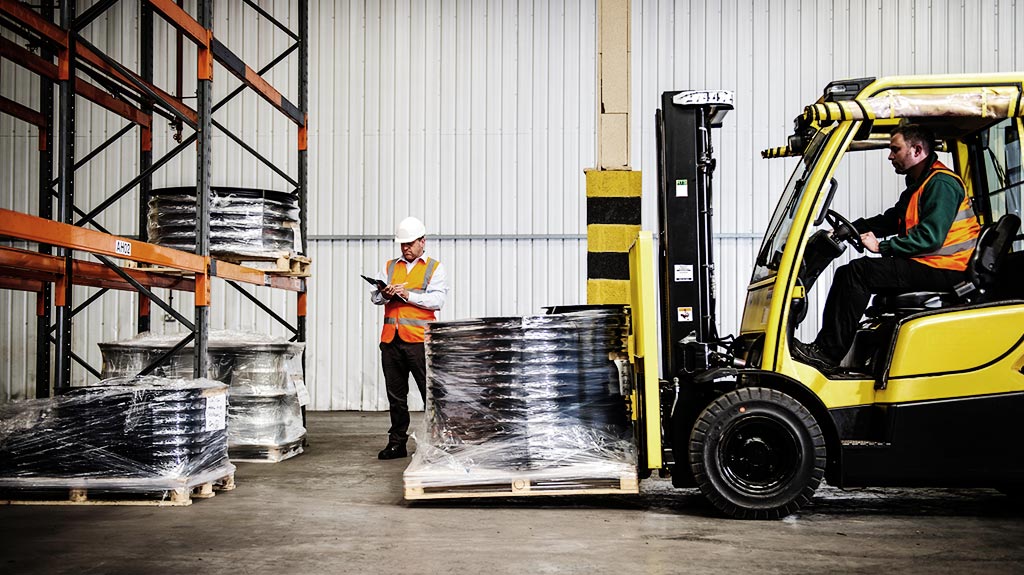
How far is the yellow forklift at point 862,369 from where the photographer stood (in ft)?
14.2

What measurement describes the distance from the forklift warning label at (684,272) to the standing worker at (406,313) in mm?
2263

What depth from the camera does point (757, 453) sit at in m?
4.51

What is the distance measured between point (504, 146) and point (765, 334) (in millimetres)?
7013

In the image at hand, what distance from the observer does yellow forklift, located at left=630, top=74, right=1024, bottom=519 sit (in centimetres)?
433

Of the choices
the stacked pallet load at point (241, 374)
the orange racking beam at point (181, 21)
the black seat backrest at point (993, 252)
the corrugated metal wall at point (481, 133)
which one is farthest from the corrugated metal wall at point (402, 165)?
the black seat backrest at point (993, 252)

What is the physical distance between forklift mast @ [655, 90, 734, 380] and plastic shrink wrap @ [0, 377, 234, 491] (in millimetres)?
3042

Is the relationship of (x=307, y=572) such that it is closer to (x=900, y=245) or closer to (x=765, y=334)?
(x=765, y=334)

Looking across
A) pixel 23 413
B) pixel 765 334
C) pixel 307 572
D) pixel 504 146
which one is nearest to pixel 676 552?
pixel 765 334

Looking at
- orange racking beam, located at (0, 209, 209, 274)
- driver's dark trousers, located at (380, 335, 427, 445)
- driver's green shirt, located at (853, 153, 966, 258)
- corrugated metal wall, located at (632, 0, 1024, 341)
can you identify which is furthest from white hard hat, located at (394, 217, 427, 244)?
corrugated metal wall, located at (632, 0, 1024, 341)

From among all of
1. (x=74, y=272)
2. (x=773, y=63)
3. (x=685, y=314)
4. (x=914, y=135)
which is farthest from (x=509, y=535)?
(x=773, y=63)

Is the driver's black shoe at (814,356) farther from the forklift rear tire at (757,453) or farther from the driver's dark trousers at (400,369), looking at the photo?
the driver's dark trousers at (400,369)

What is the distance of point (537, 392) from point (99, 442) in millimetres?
2630

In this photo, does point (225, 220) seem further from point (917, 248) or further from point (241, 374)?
point (917, 248)

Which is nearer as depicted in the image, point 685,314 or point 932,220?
point 932,220
